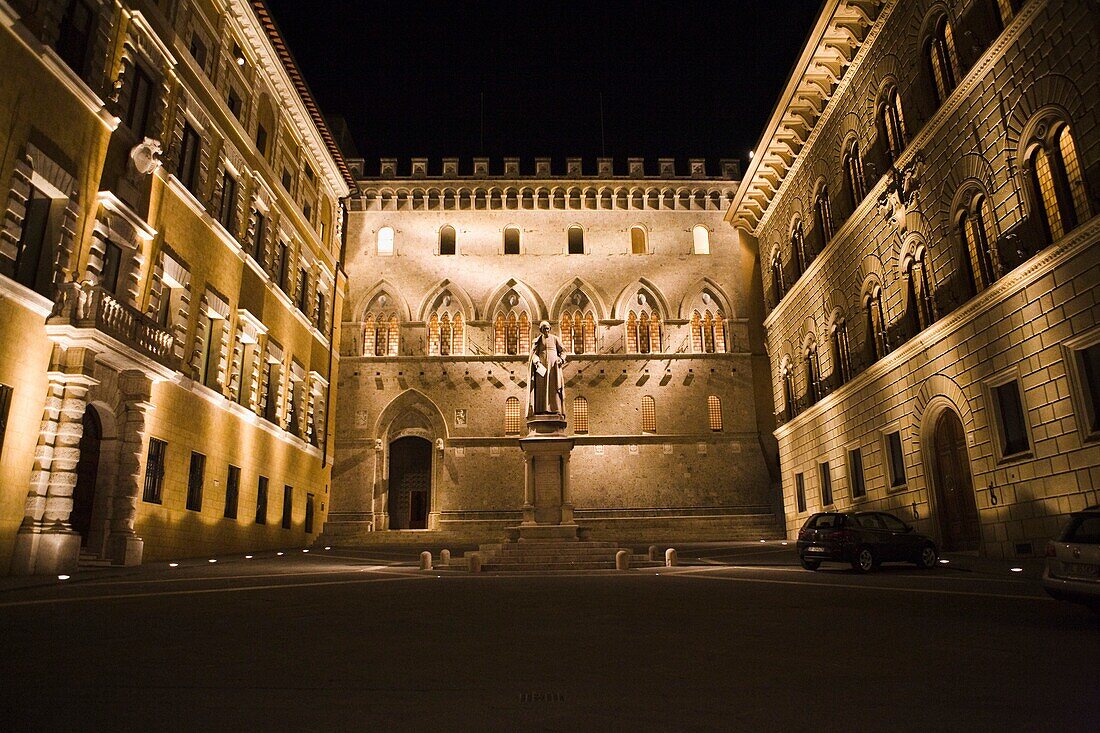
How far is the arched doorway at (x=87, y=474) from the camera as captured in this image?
17.5 metres

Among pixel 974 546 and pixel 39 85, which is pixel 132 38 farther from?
pixel 974 546

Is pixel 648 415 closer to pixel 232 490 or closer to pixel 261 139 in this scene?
pixel 232 490

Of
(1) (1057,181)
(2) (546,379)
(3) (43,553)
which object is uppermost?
(1) (1057,181)

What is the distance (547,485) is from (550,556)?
2.21 metres

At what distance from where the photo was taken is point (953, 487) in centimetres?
1872

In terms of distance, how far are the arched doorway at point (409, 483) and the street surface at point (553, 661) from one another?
25.5 metres

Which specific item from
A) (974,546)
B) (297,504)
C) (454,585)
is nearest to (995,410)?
(974,546)

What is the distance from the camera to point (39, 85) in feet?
49.1

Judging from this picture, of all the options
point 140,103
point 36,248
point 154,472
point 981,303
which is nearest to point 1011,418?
point 981,303

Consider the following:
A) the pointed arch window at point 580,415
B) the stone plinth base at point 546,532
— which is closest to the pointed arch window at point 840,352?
the stone plinth base at point 546,532

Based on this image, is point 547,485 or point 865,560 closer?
point 865,560

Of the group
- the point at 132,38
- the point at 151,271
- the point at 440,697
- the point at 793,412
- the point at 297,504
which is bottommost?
the point at 440,697

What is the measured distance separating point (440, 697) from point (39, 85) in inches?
646

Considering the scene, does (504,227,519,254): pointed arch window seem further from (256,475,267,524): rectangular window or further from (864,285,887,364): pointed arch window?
(864,285,887,364): pointed arch window
